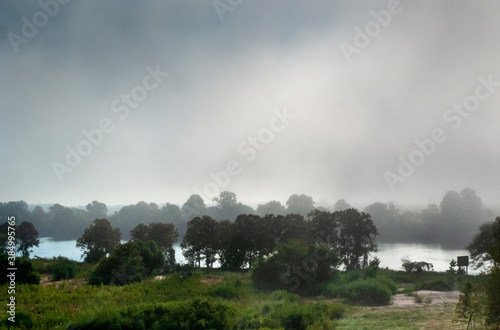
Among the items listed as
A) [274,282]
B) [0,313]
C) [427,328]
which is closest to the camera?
[427,328]

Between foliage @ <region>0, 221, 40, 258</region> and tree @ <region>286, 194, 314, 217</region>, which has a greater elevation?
tree @ <region>286, 194, 314, 217</region>

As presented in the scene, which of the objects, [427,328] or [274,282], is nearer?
[427,328]

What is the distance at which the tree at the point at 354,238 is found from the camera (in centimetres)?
3117

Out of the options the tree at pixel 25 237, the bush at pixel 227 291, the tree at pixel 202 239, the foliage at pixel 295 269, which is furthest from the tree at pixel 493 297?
the tree at pixel 25 237

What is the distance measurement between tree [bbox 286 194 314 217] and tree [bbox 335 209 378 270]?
1892 inches

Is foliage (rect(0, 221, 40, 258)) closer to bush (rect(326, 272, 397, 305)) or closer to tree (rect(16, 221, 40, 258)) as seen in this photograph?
tree (rect(16, 221, 40, 258))

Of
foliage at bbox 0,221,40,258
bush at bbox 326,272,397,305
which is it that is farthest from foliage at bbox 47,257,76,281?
foliage at bbox 0,221,40,258

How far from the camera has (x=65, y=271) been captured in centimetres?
2492

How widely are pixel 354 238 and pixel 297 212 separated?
42.8 meters

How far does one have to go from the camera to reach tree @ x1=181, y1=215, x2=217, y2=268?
33.8 meters

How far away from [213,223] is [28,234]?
29.7 m

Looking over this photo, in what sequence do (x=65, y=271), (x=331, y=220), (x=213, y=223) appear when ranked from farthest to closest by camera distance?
(x=213, y=223) < (x=331, y=220) < (x=65, y=271)

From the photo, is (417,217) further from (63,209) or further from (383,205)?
(63,209)

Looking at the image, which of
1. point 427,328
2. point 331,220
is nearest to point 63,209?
point 331,220
